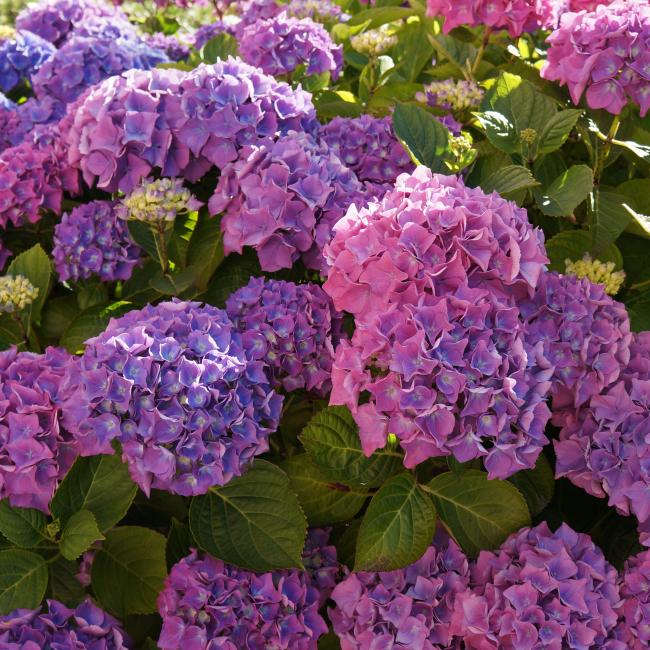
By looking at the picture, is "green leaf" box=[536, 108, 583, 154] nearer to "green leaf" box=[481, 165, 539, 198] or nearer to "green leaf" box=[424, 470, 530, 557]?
"green leaf" box=[481, 165, 539, 198]

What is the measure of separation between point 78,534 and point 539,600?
75cm

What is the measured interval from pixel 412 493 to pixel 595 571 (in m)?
0.32

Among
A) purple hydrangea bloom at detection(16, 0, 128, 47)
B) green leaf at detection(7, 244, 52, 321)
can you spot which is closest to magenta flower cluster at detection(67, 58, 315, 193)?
green leaf at detection(7, 244, 52, 321)

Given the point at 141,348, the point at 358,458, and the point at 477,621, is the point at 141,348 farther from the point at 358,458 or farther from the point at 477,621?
the point at 477,621

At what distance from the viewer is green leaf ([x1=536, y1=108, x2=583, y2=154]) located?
1795mm

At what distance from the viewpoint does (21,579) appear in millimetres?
1533

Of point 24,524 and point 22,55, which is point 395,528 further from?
point 22,55

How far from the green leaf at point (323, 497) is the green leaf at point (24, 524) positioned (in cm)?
45

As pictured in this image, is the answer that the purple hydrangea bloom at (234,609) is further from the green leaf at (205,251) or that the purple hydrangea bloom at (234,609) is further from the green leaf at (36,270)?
the green leaf at (36,270)

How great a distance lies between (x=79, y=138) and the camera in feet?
6.19

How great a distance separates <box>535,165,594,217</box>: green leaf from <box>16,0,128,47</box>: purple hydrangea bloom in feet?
5.28

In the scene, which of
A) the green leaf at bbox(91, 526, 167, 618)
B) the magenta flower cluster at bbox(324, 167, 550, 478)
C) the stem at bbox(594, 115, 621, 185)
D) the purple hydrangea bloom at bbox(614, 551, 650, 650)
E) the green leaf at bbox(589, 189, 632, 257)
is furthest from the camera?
the stem at bbox(594, 115, 621, 185)

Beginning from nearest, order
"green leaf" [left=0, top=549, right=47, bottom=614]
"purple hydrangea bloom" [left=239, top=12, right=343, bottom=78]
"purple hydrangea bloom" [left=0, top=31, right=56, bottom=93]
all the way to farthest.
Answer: "green leaf" [left=0, top=549, right=47, bottom=614]
"purple hydrangea bloom" [left=239, top=12, right=343, bottom=78]
"purple hydrangea bloom" [left=0, top=31, right=56, bottom=93]

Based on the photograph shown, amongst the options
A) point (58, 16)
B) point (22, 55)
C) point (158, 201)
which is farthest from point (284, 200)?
point (58, 16)
